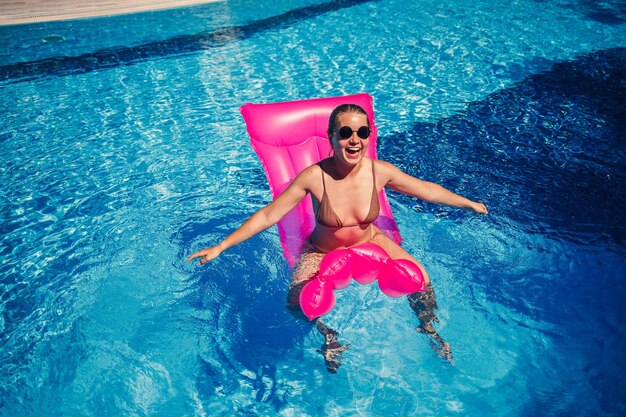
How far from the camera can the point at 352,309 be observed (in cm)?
368

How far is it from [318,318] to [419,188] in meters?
1.05

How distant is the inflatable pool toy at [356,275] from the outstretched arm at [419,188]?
0.48m

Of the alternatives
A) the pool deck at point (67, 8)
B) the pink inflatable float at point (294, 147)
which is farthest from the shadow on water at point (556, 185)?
the pool deck at point (67, 8)

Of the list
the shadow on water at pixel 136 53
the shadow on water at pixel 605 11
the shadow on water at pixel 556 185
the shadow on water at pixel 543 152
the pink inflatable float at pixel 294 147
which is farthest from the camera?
the shadow on water at pixel 605 11

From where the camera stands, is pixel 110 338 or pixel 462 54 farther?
pixel 462 54

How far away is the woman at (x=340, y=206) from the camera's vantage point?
9.75ft

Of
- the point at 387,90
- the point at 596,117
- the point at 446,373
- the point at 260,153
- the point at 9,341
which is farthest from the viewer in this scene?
the point at 387,90

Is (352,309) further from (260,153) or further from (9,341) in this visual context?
(9,341)

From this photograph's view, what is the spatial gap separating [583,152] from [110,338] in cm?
482

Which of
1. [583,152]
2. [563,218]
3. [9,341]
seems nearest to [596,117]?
[583,152]

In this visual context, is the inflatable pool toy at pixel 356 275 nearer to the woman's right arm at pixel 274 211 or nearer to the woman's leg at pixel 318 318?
the woman's leg at pixel 318 318

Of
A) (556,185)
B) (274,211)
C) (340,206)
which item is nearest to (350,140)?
(340,206)

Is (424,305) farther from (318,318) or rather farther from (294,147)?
(294,147)

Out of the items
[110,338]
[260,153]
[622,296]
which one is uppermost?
[260,153]
